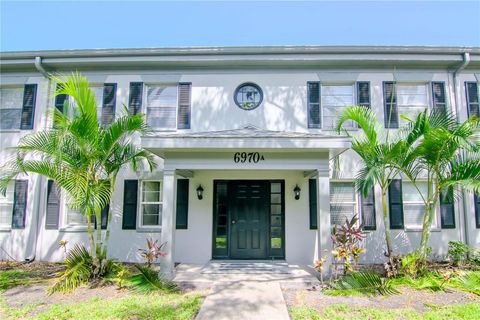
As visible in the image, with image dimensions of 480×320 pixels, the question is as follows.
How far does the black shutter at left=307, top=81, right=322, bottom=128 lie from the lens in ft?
25.3

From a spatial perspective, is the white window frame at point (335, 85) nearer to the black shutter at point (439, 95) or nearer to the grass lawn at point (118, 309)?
the black shutter at point (439, 95)

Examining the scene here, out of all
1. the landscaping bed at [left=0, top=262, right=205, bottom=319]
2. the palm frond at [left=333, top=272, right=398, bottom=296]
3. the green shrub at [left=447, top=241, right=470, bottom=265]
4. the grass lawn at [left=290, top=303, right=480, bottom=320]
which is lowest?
the landscaping bed at [left=0, top=262, right=205, bottom=319]

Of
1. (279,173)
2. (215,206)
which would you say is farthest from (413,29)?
(215,206)

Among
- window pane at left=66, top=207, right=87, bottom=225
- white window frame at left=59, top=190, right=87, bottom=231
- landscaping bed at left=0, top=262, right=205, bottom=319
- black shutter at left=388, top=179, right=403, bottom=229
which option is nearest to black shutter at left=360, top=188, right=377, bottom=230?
black shutter at left=388, top=179, right=403, bottom=229

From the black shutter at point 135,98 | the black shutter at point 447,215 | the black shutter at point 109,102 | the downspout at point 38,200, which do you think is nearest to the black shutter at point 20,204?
the downspout at point 38,200

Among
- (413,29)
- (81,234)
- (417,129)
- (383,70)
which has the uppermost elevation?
(413,29)

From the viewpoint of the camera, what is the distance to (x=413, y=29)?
8.53 m

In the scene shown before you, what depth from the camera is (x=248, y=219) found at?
766 cm

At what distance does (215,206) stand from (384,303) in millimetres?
4426

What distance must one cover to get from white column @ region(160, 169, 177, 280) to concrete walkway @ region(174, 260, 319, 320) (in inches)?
13.6

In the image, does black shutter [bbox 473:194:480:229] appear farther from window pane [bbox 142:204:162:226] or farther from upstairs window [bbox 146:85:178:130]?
window pane [bbox 142:204:162:226]

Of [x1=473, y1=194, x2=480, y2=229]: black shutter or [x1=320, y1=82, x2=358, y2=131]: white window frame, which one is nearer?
[x1=473, y1=194, x2=480, y2=229]: black shutter

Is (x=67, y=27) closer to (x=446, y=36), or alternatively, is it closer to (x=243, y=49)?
(x=243, y=49)

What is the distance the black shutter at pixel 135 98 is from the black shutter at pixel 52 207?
2833 millimetres
